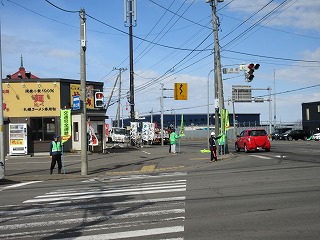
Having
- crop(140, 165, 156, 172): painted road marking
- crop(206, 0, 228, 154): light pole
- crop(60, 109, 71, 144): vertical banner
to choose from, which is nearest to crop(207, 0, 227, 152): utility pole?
crop(206, 0, 228, 154): light pole

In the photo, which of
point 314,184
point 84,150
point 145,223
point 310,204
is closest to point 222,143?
point 84,150

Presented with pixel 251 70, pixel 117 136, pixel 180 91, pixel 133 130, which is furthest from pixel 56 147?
pixel 117 136

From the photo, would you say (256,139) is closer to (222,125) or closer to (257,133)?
(257,133)

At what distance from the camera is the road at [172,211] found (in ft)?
22.4

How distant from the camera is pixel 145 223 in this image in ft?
24.8

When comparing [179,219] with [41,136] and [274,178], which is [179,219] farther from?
[41,136]

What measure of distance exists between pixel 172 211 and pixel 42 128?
22116 mm

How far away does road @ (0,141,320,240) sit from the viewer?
6.84 metres

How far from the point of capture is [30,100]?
28.8m

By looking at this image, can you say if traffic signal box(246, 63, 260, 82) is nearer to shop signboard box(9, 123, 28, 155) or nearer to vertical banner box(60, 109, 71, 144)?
vertical banner box(60, 109, 71, 144)

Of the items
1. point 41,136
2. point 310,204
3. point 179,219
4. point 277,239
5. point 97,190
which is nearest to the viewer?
point 277,239

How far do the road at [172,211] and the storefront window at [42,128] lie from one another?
1559 centimetres

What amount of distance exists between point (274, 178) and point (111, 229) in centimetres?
823

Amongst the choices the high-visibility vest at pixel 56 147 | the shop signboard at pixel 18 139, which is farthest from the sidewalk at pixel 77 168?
the high-visibility vest at pixel 56 147
